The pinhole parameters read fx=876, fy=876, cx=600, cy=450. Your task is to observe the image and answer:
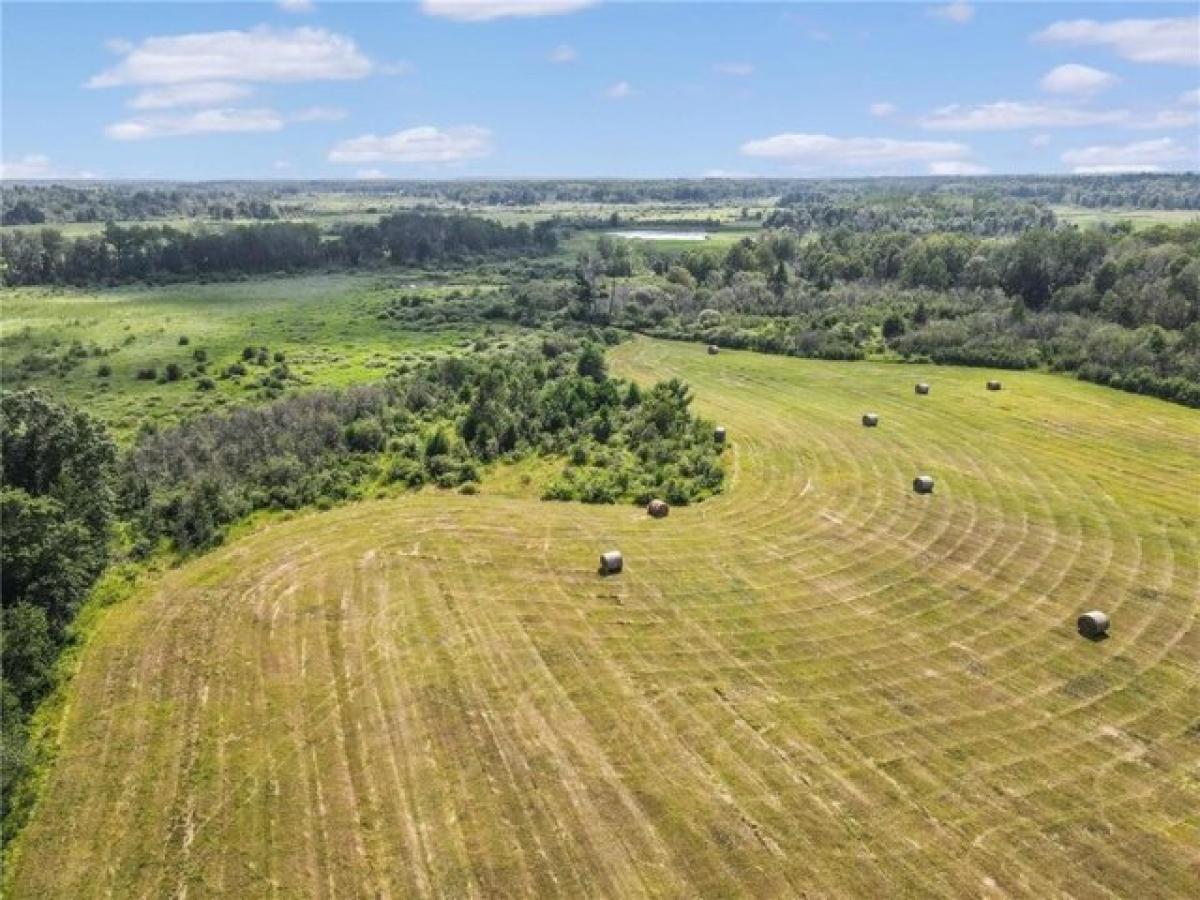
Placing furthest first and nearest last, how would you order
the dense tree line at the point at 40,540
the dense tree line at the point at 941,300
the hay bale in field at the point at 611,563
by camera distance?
the dense tree line at the point at 941,300, the hay bale in field at the point at 611,563, the dense tree line at the point at 40,540

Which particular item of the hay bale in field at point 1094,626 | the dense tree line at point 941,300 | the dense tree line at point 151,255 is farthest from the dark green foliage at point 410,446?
the dense tree line at point 151,255

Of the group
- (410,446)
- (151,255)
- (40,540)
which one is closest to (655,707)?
(40,540)

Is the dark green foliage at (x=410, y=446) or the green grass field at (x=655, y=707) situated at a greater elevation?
the dark green foliage at (x=410, y=446)

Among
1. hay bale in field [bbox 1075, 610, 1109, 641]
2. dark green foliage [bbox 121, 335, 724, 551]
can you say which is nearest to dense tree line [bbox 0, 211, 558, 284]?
dark green foliage [bbox 121, 335, 724, 551]

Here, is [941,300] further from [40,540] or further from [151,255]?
[151,255]

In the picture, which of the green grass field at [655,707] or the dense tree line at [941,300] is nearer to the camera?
the green grass field at [655,707]

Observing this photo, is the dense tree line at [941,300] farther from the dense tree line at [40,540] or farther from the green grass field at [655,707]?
the dense tree line at [40,540]
